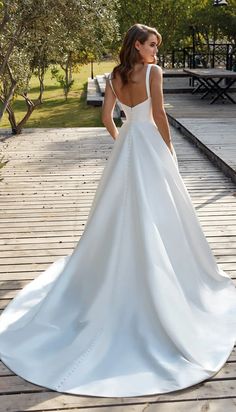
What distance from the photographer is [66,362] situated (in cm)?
320

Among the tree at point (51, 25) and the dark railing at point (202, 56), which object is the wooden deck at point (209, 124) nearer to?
the tree at point (51, 25)

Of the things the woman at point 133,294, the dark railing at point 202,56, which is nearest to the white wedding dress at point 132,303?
the woman at point 133,294

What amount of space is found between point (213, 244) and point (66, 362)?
8.33ft

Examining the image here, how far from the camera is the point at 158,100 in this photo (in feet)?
11.3

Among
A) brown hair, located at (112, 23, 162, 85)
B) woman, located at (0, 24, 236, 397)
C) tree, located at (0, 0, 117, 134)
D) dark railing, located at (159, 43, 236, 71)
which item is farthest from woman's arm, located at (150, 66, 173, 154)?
dark railing, located at (159, 43, 236, 71)

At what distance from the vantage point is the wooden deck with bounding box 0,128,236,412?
9.54 feet

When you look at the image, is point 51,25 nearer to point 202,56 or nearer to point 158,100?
point 158,100

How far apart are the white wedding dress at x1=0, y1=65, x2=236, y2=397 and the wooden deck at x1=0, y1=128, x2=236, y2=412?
0.33 ft

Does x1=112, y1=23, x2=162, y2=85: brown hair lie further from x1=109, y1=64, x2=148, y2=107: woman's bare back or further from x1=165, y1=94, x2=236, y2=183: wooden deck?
x1=165, y1=94, x2=236, y2=183: wooden deck

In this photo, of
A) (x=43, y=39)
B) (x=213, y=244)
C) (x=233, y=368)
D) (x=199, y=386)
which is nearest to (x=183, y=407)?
(x=199, y=386)

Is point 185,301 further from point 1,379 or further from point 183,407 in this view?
point 1,379

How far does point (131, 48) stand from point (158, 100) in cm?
37

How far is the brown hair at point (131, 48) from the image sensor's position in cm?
333

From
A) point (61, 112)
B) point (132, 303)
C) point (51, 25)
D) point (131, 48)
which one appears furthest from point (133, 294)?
point (61, 112)
